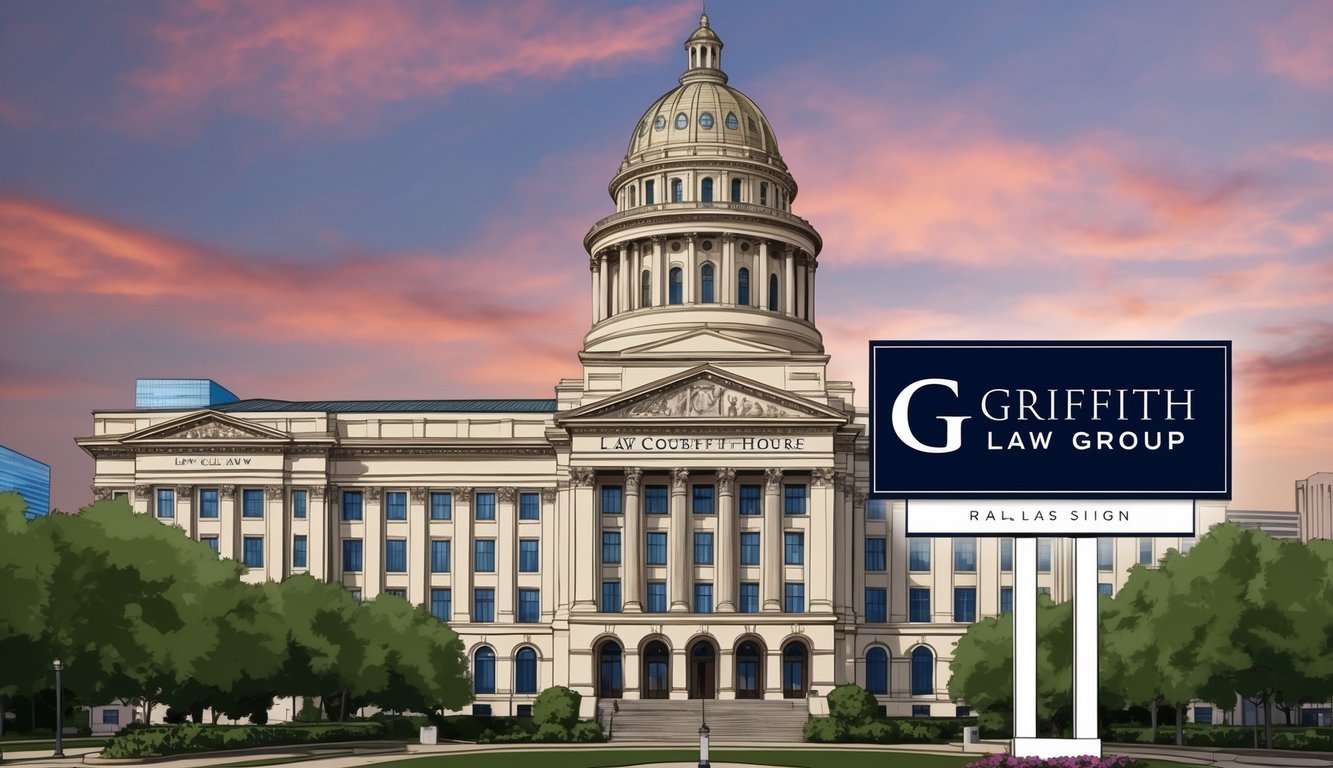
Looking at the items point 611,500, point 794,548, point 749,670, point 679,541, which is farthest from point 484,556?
point 794,548

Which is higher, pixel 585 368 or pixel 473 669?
pixel 585 368

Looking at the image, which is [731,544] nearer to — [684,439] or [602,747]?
[684,439]

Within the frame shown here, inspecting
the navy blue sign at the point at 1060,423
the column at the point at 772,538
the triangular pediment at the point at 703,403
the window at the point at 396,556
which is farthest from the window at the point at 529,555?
the navy blue sign at the point at 1060,423

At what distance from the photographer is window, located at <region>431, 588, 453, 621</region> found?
121 metres

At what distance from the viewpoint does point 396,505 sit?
123 metres

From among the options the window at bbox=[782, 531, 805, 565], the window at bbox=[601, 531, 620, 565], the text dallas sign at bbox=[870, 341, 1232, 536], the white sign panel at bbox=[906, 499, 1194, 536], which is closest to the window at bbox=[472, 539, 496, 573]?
the window at bbox=[601, 531, 620, 565]

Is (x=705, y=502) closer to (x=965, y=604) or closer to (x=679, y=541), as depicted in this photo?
(x=679, y=541)

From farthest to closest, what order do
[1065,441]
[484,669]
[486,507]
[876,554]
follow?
[486,507], [876,554], [484,669], [1065,441]

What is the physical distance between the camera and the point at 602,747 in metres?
90.4

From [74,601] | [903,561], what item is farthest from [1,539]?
[903,561]

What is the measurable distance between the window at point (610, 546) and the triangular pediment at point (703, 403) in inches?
316

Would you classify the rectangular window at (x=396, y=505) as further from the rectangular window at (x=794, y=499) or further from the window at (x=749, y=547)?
the rectangular window at (x=794, y=499)

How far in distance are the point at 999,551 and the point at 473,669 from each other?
37613 mm

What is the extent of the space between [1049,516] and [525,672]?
68.5m
